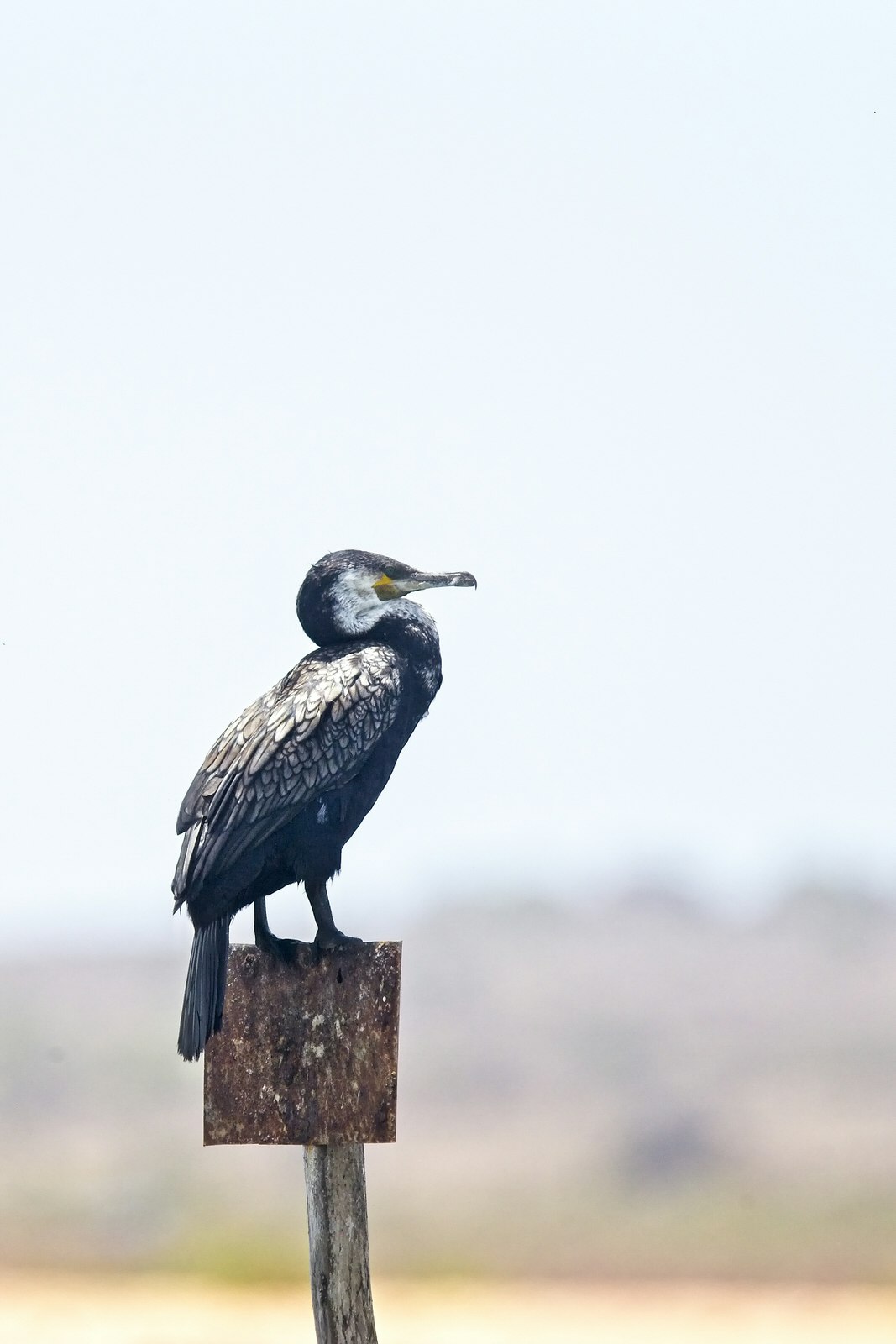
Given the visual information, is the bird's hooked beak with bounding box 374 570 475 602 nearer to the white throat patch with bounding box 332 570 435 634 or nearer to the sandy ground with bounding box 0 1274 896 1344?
the white throat patch with bounding box 332 570 435 634

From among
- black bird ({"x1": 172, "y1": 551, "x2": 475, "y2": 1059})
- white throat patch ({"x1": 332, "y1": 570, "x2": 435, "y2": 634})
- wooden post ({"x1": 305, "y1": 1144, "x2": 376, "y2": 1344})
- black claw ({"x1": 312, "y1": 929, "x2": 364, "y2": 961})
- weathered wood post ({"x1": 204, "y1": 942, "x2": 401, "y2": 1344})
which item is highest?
white throat patch ({"x1": 332, "y1": 570, "x2": 435, "y2": 634})

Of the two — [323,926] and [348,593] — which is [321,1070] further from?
[348,593]

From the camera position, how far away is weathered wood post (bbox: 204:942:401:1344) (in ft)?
18.6

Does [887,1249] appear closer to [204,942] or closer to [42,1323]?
[42,1323]

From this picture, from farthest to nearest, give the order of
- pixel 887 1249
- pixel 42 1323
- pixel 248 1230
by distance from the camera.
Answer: pixel 248 1230
pixel 887 1249
pixel 42 1323

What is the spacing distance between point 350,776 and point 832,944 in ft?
123

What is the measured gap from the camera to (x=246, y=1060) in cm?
573

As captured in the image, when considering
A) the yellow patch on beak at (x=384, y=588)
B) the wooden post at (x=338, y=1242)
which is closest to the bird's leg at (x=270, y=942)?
the wooden post at (x=338, y=1242)

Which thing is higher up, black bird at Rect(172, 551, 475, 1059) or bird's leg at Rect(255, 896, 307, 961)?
black bird at Rect(172, 551, 475, 1059)

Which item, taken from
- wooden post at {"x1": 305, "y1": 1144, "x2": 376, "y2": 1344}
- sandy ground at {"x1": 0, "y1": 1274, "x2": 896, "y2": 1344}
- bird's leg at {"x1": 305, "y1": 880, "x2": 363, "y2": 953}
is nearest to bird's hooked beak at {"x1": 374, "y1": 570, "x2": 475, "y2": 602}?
bird's leg at {"x1": 305, "y1": 880, "x2": 363, "y2": 953}

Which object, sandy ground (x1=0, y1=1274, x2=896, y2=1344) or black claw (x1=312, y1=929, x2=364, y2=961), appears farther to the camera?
sandy ground (x1=0, y1=1274, x2=896, y2=1344)

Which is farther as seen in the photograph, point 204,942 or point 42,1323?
point 42,1323

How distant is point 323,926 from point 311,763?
0.49 metres

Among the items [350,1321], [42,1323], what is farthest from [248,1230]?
[350,1321]
